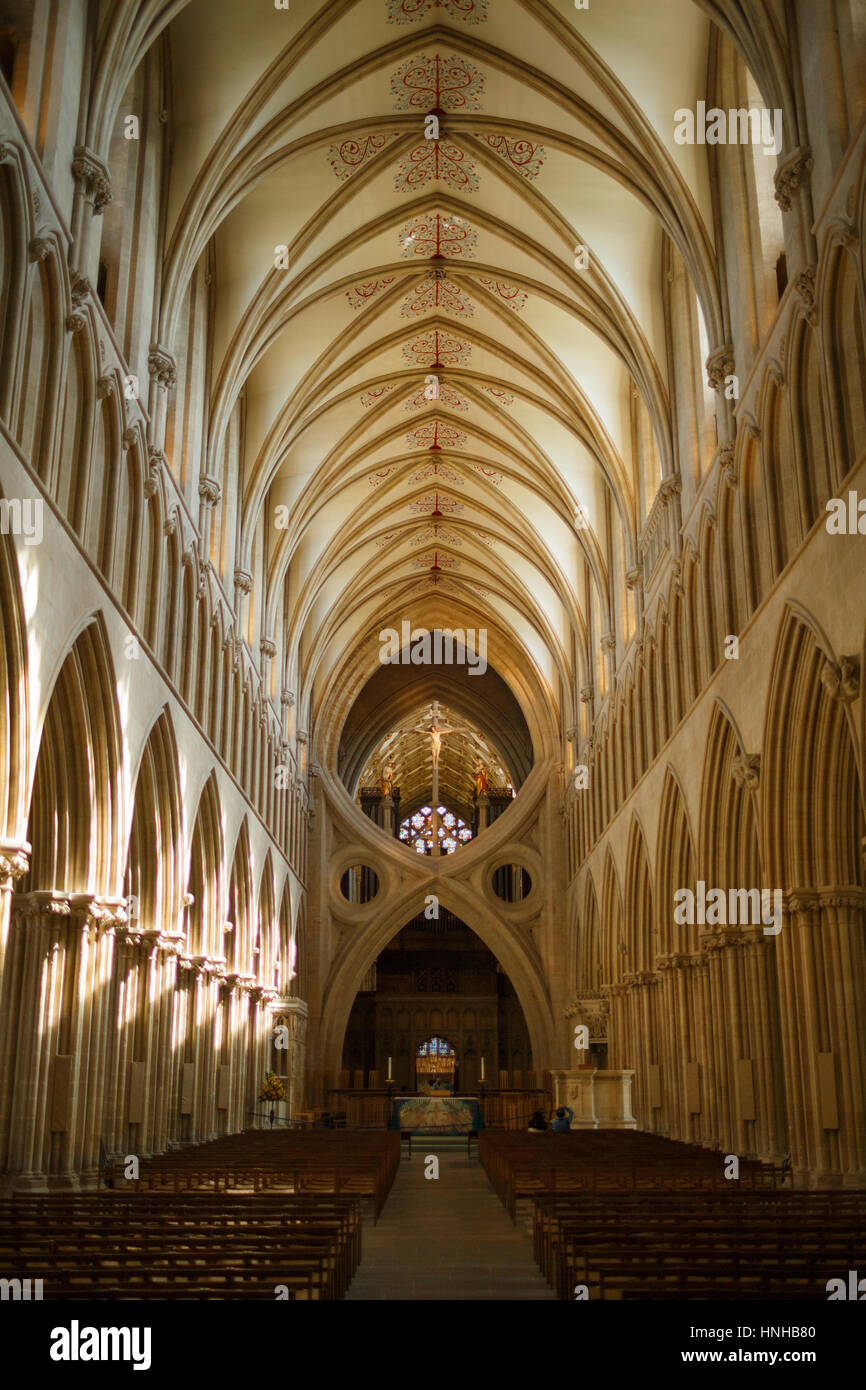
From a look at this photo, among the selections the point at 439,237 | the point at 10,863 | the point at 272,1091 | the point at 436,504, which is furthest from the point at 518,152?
the point at 272,1091

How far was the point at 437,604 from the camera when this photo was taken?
42938mm

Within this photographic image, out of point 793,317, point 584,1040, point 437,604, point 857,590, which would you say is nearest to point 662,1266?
point 857,590

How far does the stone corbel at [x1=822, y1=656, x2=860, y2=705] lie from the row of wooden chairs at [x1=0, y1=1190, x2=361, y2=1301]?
6.95 m

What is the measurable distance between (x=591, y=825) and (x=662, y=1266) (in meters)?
28.0

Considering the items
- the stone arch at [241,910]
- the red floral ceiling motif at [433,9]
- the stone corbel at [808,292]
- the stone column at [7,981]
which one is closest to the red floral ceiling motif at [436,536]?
the stone arch at [241,910]

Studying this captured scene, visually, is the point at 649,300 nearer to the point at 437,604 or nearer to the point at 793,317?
the point at 793,317

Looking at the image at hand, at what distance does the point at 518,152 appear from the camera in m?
22.5

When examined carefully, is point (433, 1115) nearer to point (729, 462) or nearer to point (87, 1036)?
point (87, 1036)

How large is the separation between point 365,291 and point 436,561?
14.5m

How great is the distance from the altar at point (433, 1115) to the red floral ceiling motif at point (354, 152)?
75.0 ft

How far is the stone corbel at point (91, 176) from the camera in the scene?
584 inches

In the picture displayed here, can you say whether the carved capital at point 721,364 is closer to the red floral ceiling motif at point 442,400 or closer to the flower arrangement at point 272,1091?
the red floral ceiling motif at point 442,400

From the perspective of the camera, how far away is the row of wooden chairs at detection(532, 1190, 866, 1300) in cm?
654

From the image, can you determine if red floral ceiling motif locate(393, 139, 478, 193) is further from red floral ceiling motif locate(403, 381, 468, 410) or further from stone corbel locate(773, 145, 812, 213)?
stone corbel locate(773, 145, 812, 213)
